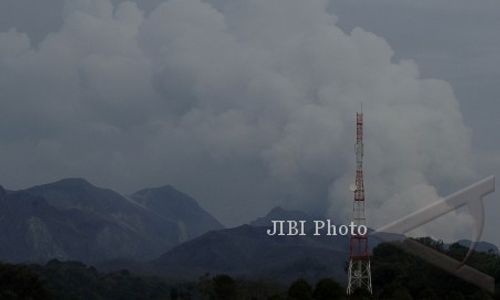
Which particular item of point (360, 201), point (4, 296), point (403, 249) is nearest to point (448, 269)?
point (360, 201)

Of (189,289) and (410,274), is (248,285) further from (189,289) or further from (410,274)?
(189,289)

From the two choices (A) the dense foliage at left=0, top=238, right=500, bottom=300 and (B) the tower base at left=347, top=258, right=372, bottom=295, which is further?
(B) the tower base at left=347, top=258, right=372, bottom=295

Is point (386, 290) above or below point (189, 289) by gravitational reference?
below

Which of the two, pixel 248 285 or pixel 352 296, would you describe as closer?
pixel 352 296

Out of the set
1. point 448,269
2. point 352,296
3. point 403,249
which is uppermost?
point 403,249

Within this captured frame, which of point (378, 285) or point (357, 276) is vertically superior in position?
point (378, 285)

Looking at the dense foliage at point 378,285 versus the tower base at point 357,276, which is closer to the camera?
the dense foliage at point 378,285

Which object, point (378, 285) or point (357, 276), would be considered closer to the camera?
point (357, 276)

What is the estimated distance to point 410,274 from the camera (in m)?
65.8

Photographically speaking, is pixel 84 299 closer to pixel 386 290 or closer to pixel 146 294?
pixel 146 294

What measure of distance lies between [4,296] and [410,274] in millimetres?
29714

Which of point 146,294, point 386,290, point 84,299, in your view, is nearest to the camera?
point 386,290

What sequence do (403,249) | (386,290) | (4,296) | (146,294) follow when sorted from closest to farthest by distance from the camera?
Answer: (386,290), (4,296), (403,249), (146,294)

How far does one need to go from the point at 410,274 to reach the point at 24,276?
28.5m
